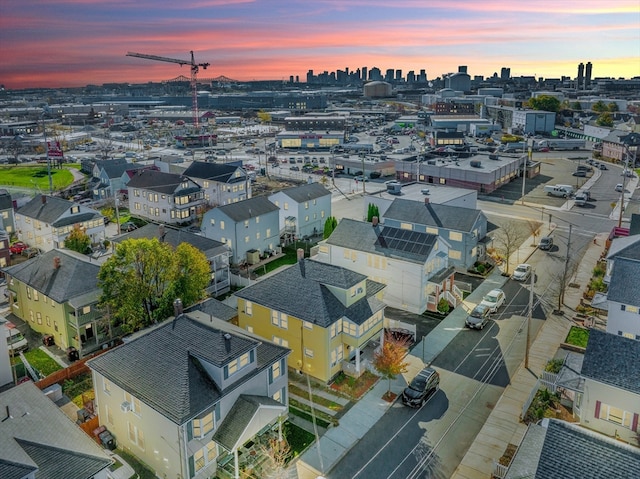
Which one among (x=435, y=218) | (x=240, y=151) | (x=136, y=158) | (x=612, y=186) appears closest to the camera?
(x=435, y=218)

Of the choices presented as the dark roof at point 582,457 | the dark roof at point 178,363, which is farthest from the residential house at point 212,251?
the dark roof at point 582,457

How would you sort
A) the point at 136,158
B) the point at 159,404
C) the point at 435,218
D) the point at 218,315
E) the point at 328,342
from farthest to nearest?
the point at 136,158 < the point at 435,218 < the point at 218,315 < the point at 328,342 < the point at 159,404

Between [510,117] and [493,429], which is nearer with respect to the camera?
[493,429]

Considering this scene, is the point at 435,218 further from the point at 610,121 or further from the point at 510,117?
the point at 510,117

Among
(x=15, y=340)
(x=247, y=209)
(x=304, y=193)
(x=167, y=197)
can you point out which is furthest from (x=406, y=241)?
(x=167, y=197)

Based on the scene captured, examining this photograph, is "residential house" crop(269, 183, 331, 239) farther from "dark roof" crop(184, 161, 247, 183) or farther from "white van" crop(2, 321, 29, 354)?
"white van" crop(2, 321, 29, 354)

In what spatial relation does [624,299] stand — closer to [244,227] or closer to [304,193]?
[244,227]

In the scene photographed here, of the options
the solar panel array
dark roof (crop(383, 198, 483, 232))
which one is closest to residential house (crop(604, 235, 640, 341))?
the solar panel array

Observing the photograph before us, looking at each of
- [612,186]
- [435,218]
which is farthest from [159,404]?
[612,186]
